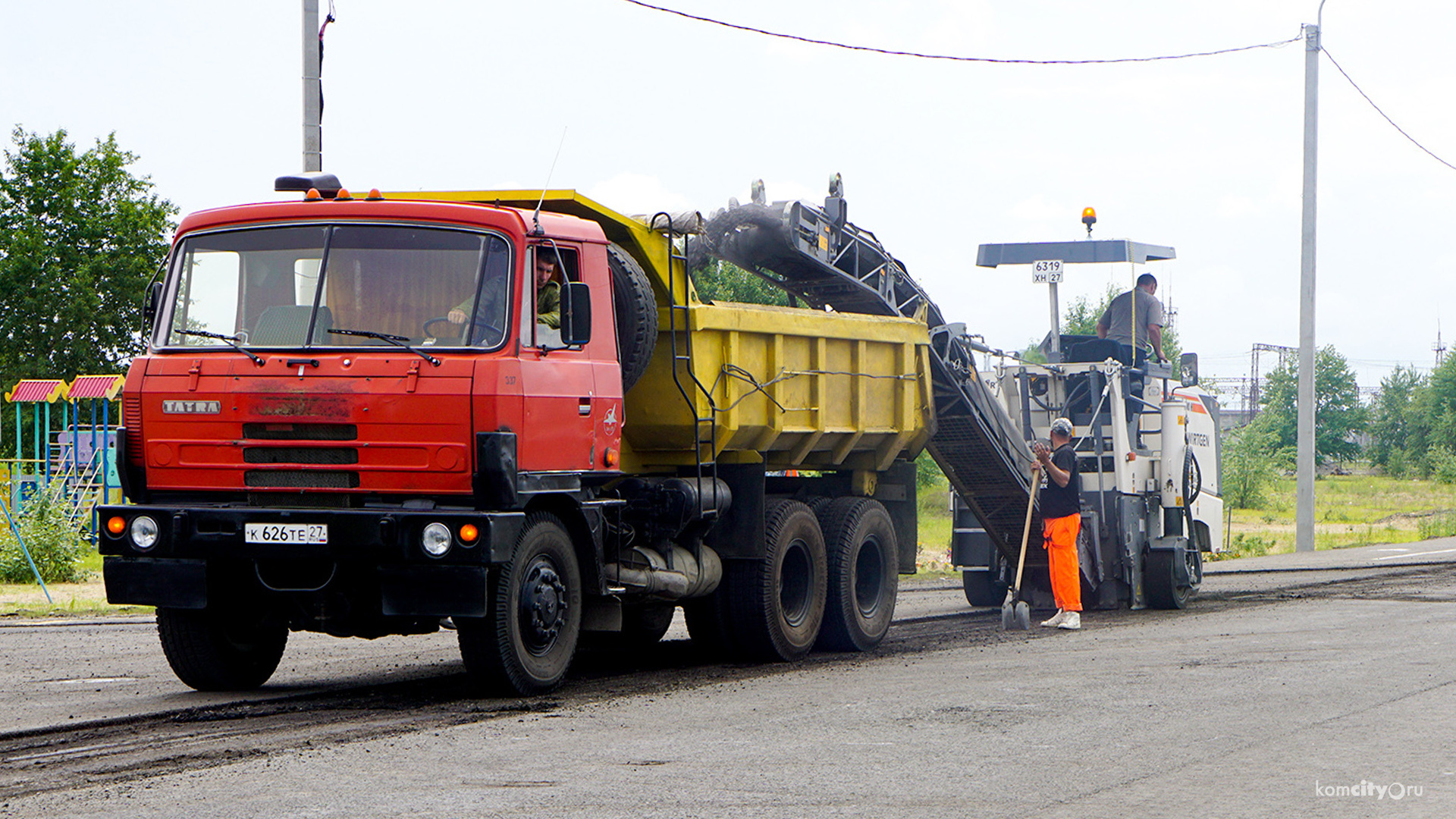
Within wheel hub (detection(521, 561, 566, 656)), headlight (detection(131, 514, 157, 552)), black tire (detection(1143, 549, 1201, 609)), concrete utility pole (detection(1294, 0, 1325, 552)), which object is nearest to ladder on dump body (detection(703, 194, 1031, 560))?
black tire (detection(1143, 549, 1201, 609))

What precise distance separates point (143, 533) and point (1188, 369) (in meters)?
11.8

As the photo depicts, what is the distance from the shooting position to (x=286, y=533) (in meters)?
8.34

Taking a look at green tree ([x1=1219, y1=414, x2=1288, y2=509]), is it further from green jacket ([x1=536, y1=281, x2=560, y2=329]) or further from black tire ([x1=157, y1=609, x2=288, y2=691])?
black tire ([x1=157, y1=609, x2=288, y2=691])

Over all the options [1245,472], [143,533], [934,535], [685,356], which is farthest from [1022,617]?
[1245,472]

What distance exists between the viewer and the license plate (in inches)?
326

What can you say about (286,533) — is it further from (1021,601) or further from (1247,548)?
(1247,548)

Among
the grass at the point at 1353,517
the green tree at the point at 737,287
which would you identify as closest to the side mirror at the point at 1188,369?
the grass at the point at 1353,517

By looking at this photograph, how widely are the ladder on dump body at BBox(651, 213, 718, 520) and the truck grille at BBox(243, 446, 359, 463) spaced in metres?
2.55

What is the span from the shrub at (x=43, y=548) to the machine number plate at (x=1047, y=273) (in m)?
12.4

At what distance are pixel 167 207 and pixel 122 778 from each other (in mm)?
40877

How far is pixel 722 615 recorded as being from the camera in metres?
11.2

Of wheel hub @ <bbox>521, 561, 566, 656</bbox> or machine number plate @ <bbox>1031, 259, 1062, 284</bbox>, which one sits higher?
machine number plate @ <bbox>1031, 259, 1062, 284</bbox>

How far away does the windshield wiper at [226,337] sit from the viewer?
848 cm

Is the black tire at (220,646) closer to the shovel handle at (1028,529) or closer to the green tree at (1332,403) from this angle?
the shovel handle at (1028,529)
